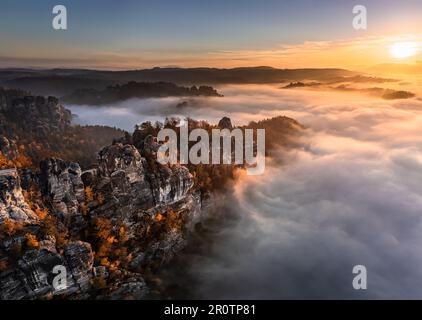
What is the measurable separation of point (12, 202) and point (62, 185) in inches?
363

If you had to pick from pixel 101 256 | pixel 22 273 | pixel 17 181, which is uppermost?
pixel 17 181

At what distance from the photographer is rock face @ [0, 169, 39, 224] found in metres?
43.8

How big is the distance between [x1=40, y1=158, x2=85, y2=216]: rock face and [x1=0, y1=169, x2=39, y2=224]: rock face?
19.1ft

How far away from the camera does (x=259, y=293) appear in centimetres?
5934

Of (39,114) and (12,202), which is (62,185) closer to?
(12,202)

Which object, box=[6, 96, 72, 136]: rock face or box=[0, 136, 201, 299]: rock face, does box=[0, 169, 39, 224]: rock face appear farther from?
box=[6, 96, 72, 136]: rock face

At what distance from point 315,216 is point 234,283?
4098 cm

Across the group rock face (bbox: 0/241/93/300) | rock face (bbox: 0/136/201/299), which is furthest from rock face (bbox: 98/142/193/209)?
rock face (bbox: 0/241/93/300)

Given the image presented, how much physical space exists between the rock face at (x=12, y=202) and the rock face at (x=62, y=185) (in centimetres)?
582

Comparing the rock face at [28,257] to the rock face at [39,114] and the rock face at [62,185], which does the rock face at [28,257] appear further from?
the rock face at [39,114]

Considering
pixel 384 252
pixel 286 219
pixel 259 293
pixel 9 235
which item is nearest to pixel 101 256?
pixel 9 235

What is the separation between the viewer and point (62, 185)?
53781mm

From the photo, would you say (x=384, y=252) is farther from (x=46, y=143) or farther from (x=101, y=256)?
(x=46, y=143)
